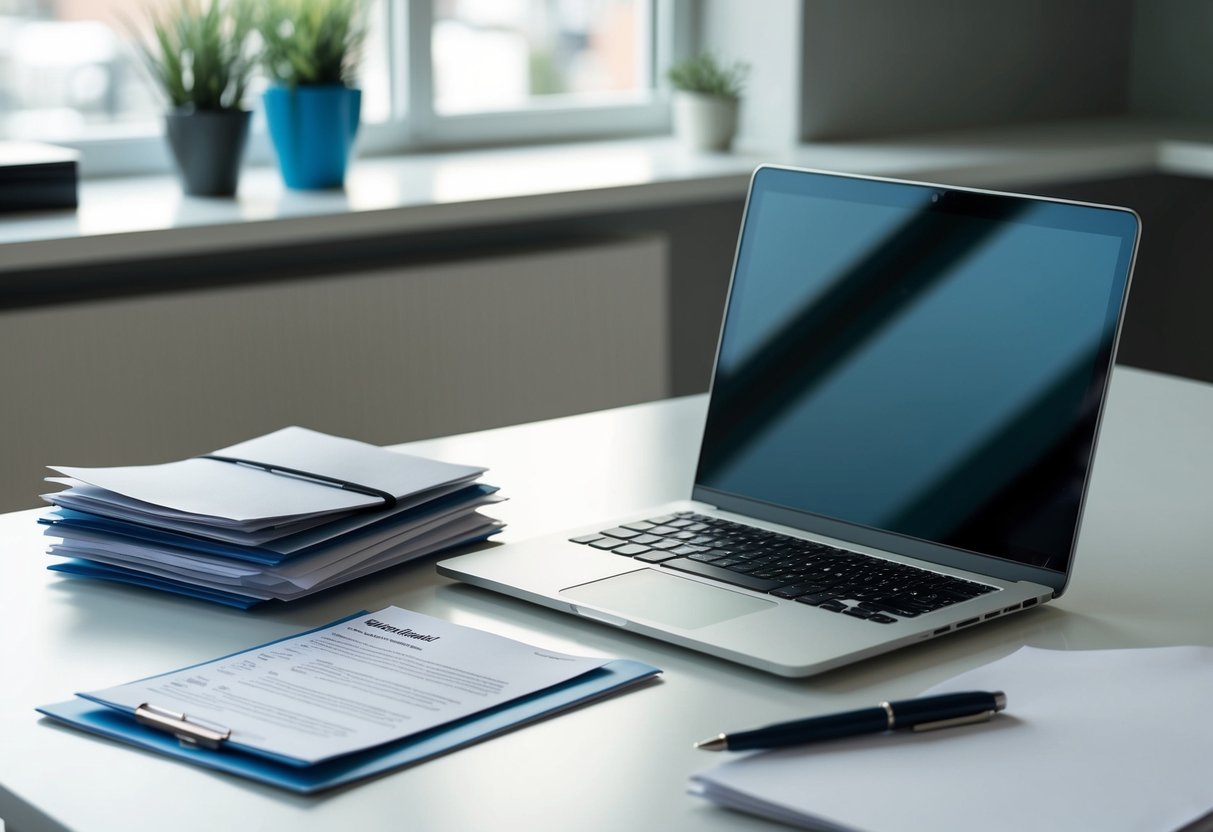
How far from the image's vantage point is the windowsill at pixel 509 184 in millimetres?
1996

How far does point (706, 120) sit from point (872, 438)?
186cm

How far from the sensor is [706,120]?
2809 mm

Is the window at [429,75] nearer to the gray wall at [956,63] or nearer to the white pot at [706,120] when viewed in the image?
the white pot at [706,120]

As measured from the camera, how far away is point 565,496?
1.17 metres

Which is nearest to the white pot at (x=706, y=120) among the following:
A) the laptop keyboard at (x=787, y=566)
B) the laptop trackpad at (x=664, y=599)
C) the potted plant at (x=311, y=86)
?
the potted plant at (x=311, y=86)

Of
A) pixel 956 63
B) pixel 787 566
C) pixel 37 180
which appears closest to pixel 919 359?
pixel 787 566

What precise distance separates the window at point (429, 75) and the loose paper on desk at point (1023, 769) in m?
1.92

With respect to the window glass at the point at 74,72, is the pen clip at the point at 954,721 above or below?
below

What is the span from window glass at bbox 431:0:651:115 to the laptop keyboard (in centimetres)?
185

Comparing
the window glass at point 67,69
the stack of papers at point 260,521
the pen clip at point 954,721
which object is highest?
the window glass at point 67,69

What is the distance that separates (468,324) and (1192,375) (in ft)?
6.19

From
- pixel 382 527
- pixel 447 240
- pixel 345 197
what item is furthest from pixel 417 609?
pixel 447 240

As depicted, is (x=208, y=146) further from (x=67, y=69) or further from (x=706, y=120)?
(x=706, y=120)

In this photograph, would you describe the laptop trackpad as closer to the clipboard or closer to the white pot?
the clipboard
